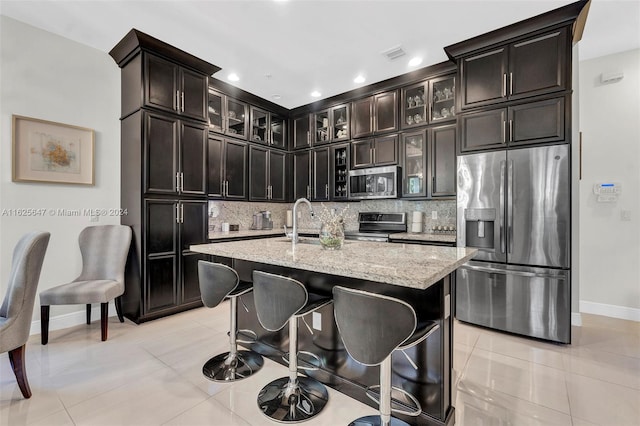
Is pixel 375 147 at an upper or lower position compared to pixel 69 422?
upper

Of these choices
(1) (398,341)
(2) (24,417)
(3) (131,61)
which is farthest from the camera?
(3) (131,61)

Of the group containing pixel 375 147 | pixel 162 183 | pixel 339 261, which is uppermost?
pixel 375 147

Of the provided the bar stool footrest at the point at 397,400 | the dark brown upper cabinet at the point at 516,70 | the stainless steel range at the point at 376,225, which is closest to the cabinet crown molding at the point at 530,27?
the dark brown upper cabinet at the point at 516,70

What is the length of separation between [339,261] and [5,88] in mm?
3523

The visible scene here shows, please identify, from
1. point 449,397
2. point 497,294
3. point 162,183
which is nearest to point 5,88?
point 162,183

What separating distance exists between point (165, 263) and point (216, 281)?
5.72 feet

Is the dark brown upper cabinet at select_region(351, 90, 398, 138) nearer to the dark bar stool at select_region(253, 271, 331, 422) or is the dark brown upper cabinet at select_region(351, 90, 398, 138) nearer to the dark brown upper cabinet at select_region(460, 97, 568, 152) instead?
the dark brown upper cabinet at select_region(460, 97, 568, 152)

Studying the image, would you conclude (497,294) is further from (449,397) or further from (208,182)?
(208,182)

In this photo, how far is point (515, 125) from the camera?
9.72ft

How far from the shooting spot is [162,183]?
3312 mm

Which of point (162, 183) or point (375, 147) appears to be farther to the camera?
point (375, 147)

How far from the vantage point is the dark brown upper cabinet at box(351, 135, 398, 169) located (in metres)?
4.13

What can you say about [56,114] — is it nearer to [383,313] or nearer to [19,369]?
[19,369]

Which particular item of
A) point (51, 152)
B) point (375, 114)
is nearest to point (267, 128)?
point (375, 114)
